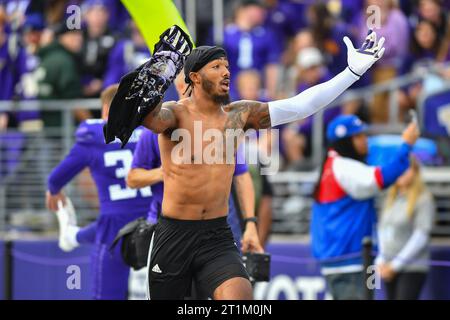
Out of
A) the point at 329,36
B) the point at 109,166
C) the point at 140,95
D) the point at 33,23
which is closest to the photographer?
the point at 140,95

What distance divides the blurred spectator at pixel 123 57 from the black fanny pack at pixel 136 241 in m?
5.55

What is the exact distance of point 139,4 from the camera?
29.9ft

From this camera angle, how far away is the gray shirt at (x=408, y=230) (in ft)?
38.8

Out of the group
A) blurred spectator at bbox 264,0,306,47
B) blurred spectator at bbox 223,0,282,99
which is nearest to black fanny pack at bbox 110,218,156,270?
blurred spectator at bbox 223,0,282,99

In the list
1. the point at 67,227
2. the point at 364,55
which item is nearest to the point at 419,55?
the point at 67,227

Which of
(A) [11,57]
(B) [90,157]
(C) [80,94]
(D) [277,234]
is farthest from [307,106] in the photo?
(A) [11,57]

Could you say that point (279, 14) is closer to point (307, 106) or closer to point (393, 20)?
point (393, 20)

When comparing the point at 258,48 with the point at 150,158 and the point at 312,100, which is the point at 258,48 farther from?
the point at 312,100

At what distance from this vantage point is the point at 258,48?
1508 centimetres

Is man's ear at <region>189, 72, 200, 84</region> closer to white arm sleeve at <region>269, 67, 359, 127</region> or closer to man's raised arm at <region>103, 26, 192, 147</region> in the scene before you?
man's raised arm at <region>103, 26, 192, 147</region>

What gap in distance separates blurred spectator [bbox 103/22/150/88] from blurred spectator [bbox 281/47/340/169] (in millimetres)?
2045

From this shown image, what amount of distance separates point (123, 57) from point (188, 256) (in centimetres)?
760

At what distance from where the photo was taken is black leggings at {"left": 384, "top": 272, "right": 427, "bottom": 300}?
38.7ft
